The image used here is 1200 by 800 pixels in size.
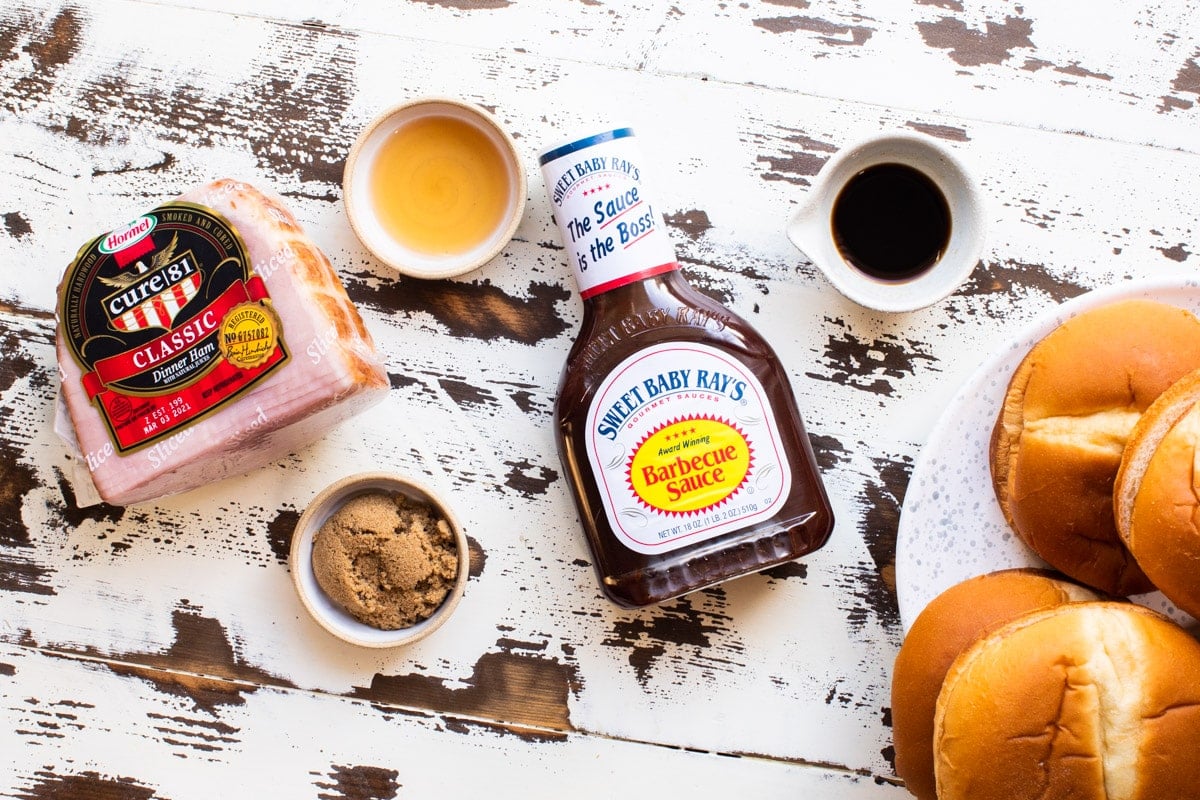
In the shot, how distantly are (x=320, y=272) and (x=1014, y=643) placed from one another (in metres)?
0.99

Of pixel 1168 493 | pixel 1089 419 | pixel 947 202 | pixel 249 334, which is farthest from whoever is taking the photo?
pixel 947 202

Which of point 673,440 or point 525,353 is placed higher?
point 525,353

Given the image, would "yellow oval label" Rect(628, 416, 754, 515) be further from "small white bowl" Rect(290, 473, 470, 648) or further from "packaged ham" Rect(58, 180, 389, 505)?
"packaged ham" Rect(58, 180, 389, 505)

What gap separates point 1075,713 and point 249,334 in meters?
1.10

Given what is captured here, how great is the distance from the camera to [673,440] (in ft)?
3.97

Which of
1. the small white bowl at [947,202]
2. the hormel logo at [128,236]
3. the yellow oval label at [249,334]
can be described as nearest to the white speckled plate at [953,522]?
the small white bowl at [947,202]

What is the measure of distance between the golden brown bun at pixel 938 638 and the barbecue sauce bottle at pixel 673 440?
0.19 m

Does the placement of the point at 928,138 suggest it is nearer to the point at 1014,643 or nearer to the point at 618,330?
the point at 618,330

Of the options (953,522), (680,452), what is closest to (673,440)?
(680,452)

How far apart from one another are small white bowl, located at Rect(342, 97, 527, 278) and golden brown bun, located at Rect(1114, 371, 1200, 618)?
0.84m

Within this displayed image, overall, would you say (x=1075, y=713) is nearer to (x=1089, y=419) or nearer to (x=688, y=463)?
(x=1089, y=419)

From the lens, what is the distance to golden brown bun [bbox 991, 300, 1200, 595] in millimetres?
1054

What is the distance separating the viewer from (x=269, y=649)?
1.36m

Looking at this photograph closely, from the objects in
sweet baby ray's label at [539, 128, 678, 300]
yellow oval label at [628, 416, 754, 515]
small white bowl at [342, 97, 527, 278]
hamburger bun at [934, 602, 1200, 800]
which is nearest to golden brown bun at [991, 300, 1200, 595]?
hamburger bun at [934, 602, 1200, 800]
